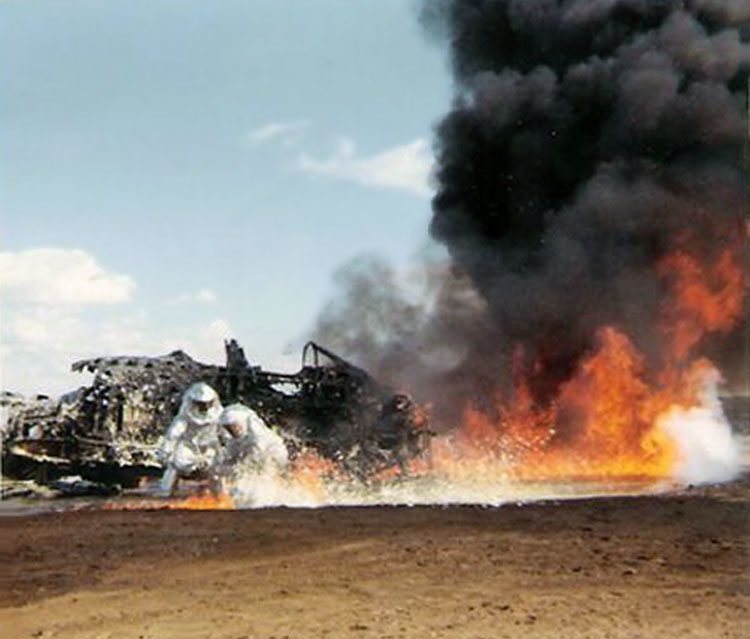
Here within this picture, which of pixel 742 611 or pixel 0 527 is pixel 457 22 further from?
pixel 742 611

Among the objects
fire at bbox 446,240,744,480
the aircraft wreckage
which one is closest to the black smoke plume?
fire at bbox 446,240,744,480

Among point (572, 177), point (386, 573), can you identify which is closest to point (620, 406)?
point (572, 177)

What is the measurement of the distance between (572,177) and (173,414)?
15650 millimetres

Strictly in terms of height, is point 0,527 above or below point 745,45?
below

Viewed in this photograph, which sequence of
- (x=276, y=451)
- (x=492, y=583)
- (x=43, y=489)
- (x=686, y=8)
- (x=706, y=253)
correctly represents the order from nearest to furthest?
(x=492, y=583)
(x=276, y=451)
(x=43, y=489)
(x=706, y=253)
(x=686, y=8)

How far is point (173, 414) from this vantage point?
23.5 meters

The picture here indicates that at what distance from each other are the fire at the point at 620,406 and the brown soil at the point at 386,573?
9.96m

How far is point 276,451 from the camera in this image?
1816cm

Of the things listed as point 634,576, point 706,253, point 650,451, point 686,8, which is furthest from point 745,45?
point 634,576

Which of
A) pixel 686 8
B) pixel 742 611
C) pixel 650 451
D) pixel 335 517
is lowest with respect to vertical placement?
pixel 742 611

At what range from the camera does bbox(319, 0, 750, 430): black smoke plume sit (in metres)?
29.1

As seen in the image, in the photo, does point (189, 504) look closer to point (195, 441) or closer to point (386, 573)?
point (195, 441)

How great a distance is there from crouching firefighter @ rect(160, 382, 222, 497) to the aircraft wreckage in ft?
11.3

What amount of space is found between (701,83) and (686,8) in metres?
2.96
